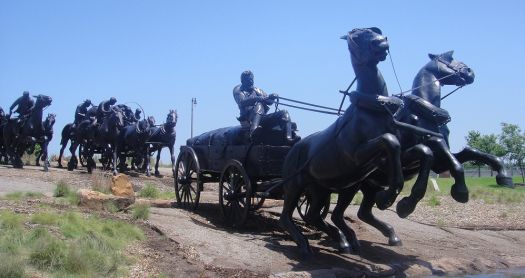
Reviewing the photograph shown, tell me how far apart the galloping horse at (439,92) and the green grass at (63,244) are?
4.26 meters

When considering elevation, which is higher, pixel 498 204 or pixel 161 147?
pixel 161 147

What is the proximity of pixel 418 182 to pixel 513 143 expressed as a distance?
4778 centimetres

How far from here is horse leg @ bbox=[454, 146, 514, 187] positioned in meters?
8.51

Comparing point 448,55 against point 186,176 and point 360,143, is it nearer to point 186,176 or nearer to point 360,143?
point 360,143

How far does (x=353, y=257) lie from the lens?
8.98m

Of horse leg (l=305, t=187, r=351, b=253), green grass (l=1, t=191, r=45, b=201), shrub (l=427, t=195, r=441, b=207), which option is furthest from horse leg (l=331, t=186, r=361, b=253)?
shrub (l=427, t=195, r=441, b=207)

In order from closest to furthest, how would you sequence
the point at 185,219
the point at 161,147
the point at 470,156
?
the point at 470,156 < the point at 185,219 < the point at 161,147

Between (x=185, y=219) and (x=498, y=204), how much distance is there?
10042mm

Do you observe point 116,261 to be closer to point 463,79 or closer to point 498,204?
point 463,79

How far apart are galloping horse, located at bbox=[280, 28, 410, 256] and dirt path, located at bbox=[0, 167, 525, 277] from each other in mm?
540

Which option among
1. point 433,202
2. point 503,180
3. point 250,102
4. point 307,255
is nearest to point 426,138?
point 503,180

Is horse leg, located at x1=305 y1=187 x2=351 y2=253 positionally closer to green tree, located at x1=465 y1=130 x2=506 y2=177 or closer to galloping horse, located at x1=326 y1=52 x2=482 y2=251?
galloping horse, located at x1=326 y1=52 x2=482 y2=251

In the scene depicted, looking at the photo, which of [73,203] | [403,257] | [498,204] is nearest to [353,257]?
[403,257]

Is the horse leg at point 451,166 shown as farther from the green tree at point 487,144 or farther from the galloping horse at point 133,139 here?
the green tree at point 487,144
